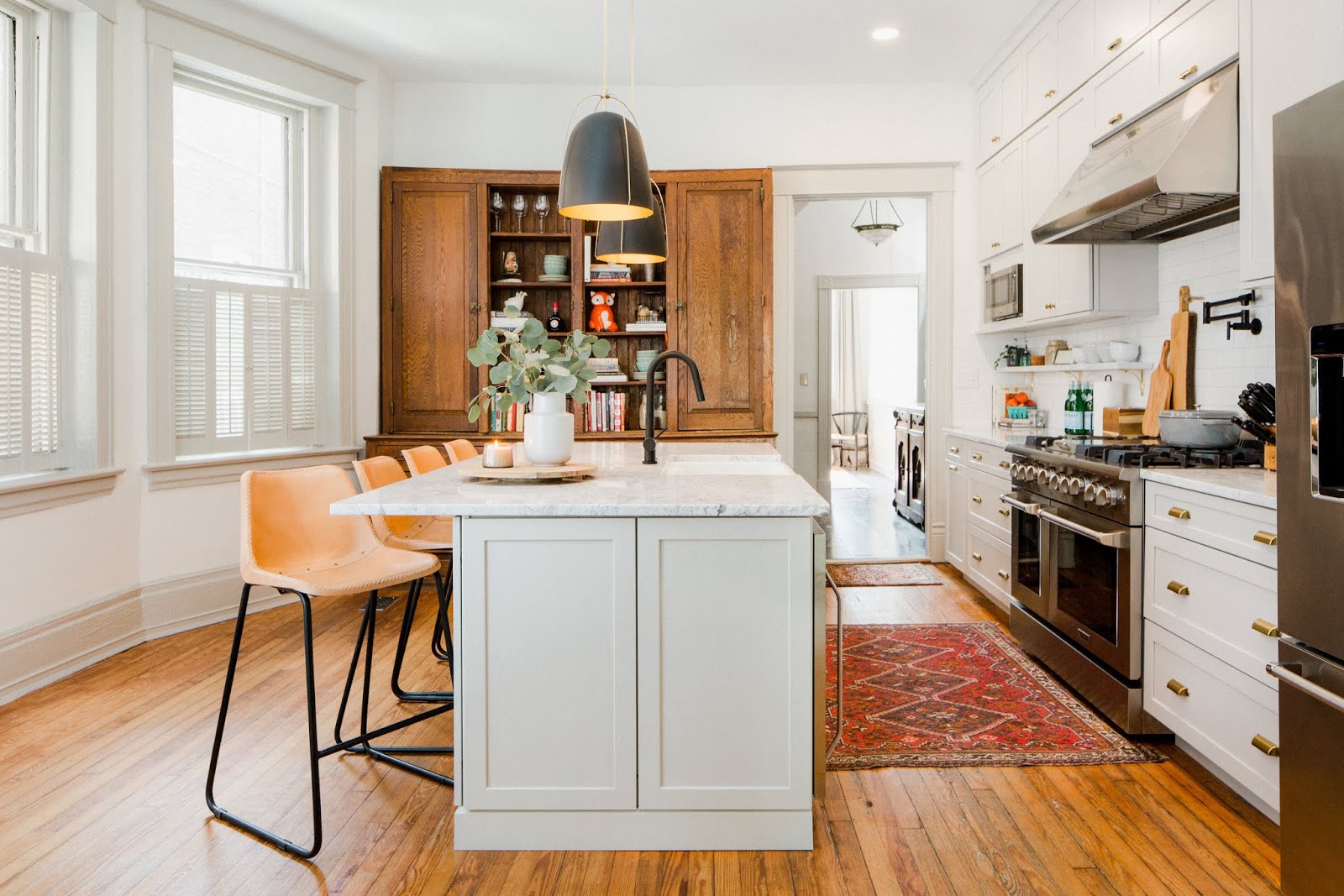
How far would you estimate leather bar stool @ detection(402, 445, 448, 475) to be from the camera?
3.14 meters

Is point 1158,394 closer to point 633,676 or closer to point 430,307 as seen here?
point 633,676

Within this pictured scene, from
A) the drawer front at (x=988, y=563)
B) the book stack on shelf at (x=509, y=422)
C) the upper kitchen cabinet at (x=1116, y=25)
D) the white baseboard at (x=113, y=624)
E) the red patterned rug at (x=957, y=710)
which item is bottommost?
the red patterned rug at (x=957, y=710)

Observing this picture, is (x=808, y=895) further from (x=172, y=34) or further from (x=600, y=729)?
(x=172, y=34)

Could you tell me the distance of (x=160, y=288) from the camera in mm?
4039

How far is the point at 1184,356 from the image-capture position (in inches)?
138

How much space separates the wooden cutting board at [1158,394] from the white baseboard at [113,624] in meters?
4.17

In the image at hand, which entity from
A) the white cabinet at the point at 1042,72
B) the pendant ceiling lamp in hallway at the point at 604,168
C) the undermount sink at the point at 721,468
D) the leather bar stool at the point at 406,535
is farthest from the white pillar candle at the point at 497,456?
the white cabinet at the point at 1042,72

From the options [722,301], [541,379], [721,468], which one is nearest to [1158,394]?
[721,468]

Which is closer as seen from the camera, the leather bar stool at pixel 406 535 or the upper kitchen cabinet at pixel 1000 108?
the leather bar stool at pixel 406 535

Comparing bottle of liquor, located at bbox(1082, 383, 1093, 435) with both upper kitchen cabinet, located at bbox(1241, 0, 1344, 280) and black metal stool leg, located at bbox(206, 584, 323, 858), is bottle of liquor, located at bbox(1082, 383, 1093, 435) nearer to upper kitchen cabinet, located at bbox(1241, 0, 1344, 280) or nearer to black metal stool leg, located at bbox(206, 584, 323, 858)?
upper kitchen cabinet, located at bbox(1241, 0, 1344, 280)

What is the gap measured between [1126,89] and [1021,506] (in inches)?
67.0

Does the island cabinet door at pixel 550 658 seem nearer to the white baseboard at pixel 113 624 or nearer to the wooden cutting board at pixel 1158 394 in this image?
the white baseboard at pixel 113 624

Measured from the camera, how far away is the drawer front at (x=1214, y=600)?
7.13ft

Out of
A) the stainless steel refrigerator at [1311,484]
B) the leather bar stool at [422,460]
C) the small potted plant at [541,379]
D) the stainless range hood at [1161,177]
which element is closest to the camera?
the stainless steel refrigerator at [1311,484]
